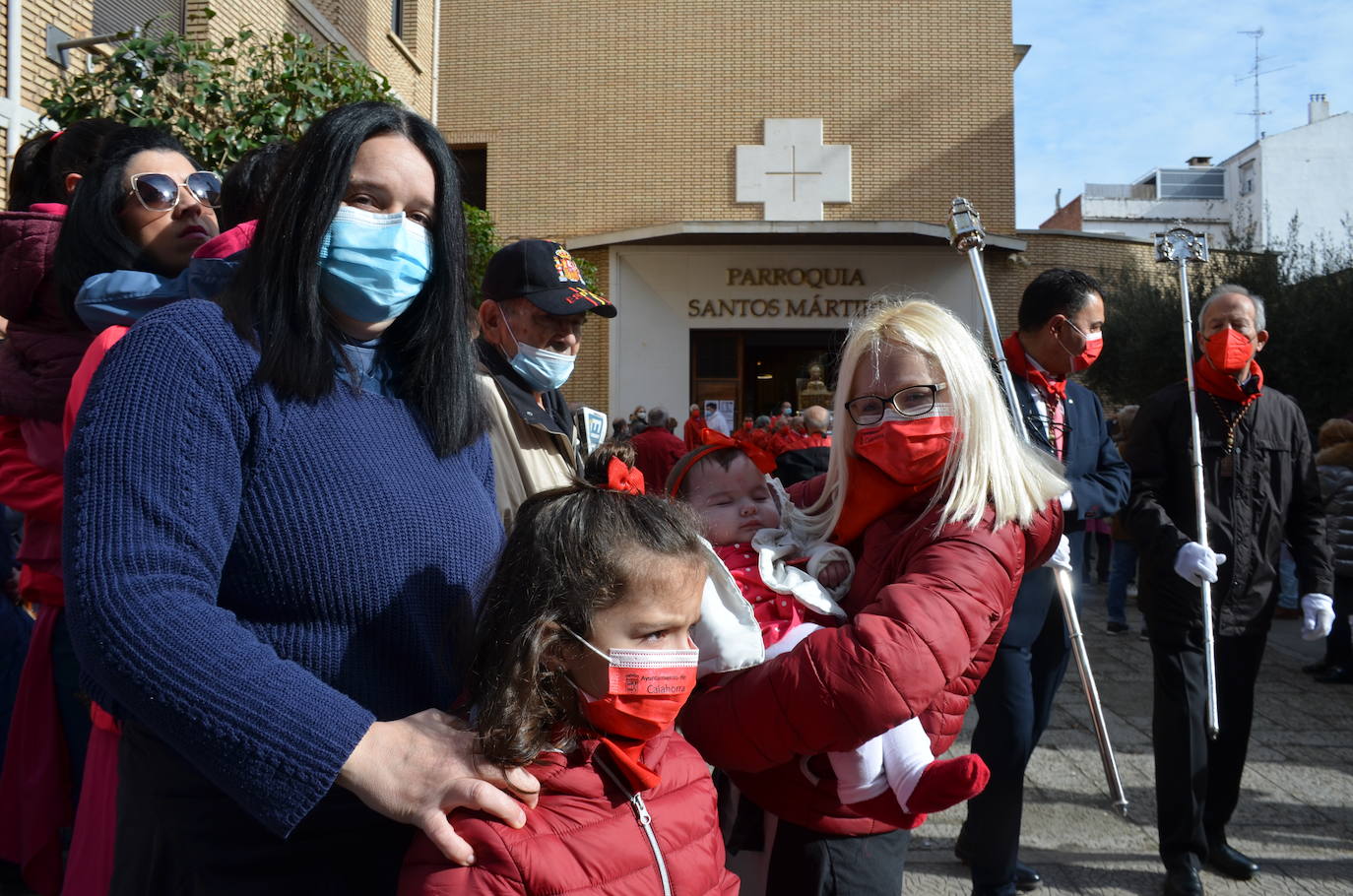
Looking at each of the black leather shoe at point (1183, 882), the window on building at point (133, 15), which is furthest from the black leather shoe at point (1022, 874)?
the window on building at point (133, 15)

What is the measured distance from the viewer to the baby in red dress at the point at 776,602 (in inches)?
69.1

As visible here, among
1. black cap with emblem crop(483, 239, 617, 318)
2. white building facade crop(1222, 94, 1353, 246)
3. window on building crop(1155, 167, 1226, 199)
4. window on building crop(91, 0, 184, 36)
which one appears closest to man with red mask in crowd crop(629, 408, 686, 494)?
black cap with emblem crop(483, 239, 617, 318)

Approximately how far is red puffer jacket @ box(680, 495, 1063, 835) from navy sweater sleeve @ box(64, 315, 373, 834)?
74 centimetres

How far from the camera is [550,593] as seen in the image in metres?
1.53

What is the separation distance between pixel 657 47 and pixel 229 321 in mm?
19967

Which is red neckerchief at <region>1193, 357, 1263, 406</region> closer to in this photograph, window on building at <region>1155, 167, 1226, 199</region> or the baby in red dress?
the baby in red dress

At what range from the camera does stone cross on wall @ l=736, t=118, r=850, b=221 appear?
1945cm

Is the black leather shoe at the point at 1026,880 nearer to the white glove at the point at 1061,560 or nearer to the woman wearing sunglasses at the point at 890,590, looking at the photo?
the white glove at the point at 1061,560

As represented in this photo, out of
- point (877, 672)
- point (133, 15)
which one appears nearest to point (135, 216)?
point (877, 672)

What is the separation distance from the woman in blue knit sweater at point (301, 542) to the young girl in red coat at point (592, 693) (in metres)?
0.09

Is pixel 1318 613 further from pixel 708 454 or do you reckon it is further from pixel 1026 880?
pixel 708 454

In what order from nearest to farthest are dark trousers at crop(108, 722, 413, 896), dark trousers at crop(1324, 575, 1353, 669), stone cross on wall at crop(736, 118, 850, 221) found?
1. dark trousers at crop(108, 722, 413, 896)
2. dark trousers at crop(1324, 575, 1353, 669)
3. stone cross on wall at crop(736, 118, 850, 221)

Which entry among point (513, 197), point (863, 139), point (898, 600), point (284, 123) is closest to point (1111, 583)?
point (284, 123)

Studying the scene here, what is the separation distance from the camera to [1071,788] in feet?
16.5
